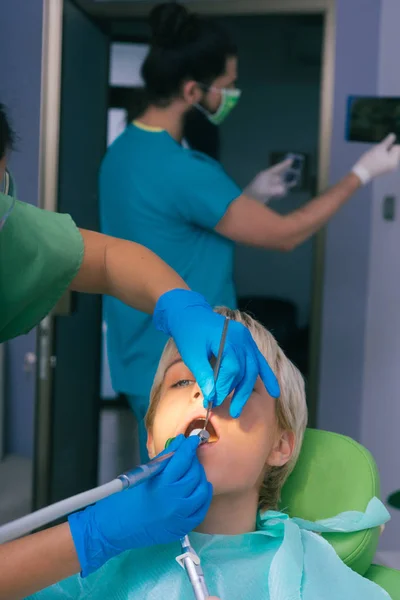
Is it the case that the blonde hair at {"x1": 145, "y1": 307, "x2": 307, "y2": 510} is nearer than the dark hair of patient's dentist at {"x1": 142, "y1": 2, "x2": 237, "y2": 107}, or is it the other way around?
the blonde hair at {"x1": 145, "y1": 307, "x2": 307, "y2": 510}

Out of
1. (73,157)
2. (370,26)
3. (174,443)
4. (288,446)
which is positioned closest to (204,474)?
(174,443)

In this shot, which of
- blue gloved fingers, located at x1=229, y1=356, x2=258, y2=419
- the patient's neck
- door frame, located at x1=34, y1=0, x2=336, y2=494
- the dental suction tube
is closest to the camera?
the dental suction tube

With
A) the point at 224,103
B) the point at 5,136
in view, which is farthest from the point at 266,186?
the point at 5,136

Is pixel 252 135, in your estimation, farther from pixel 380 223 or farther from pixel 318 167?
pixel 380 223

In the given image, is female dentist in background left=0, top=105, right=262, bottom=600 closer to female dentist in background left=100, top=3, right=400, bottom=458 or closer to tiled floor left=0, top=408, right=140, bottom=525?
female dentist in background left=100, top=3, right=400, bottom=458

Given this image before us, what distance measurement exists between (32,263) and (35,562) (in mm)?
→ 450

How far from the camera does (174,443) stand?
1069 mm

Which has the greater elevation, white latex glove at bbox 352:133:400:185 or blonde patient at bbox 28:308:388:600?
white latex glove at bbox 352:133:400:185

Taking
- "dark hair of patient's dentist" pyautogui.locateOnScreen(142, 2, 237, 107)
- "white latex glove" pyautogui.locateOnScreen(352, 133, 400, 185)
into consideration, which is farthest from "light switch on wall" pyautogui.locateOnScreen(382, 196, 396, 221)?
"dark hair of patient's dentist" pyautogui.locateOnScreen(142, 2, 237, 107)

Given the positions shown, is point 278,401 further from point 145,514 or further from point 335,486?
point 145,514

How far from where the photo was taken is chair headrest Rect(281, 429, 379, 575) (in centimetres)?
125

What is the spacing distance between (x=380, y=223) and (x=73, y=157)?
3.49ft

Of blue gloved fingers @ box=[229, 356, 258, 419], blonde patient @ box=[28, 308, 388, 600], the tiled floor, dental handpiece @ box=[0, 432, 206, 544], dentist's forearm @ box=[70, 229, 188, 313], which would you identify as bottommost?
the tiled floor

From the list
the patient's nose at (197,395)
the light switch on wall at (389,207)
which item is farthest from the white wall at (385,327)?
the patient's nose at (197,395)
